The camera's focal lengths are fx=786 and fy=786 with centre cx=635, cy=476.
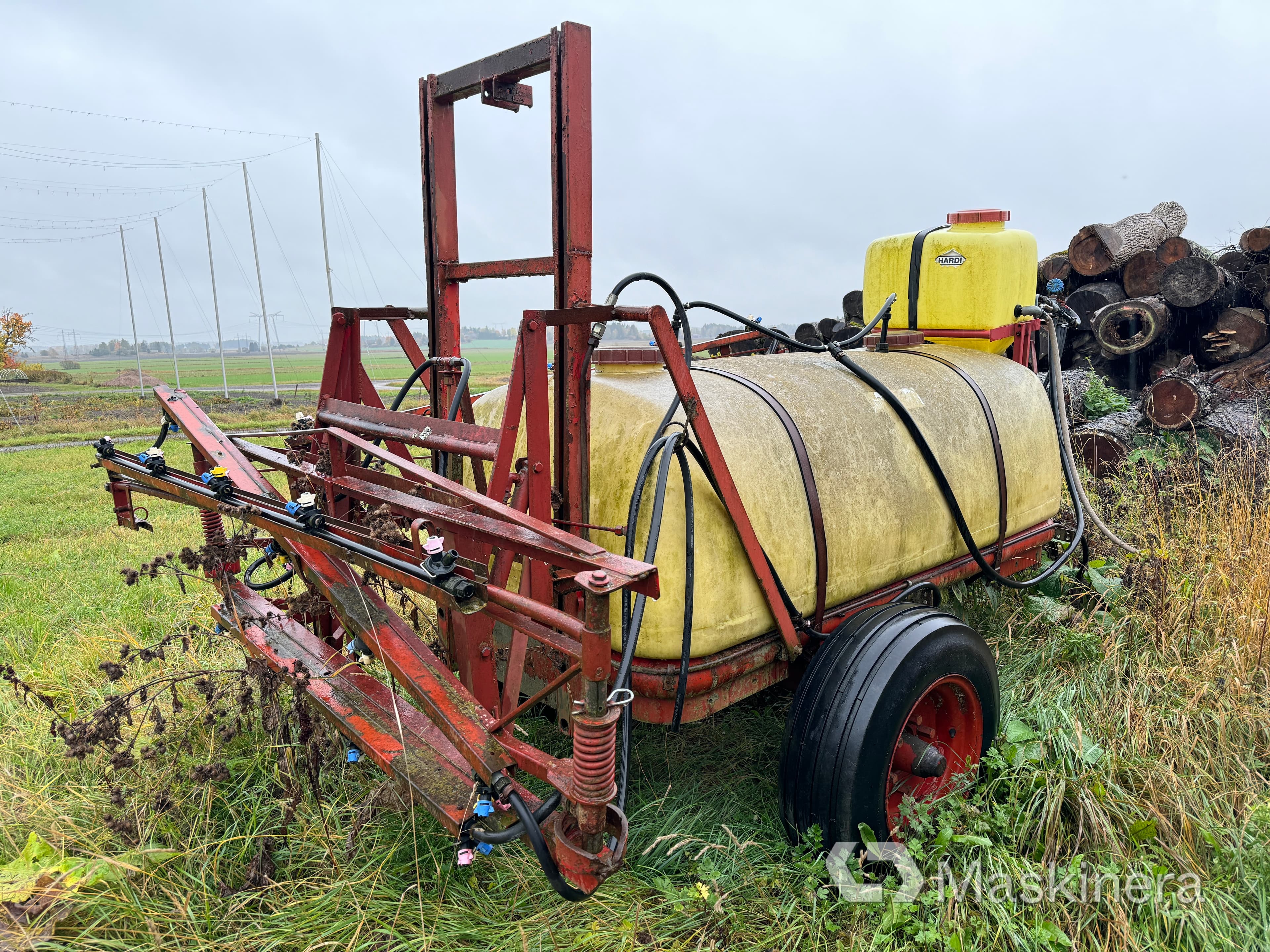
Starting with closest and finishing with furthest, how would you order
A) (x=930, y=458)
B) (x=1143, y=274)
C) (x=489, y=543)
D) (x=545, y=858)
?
(x=545, y=858)
(x=489, y=543)
(x=930, y=458)
(x=1143, y=274)

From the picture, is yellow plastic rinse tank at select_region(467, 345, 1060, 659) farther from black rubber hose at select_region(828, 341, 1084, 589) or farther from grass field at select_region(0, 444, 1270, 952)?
grass field at select_region(0, 444, 1270, 952)

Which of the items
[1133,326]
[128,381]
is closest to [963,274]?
[1133,326]

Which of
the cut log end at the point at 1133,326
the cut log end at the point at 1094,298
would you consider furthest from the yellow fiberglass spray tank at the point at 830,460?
the cut log end at the point at 1094,298

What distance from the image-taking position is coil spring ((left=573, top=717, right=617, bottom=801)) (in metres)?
1.77

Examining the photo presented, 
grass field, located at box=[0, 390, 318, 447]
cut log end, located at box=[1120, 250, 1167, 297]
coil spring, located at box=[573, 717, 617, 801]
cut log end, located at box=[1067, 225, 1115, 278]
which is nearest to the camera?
coil spring, located at box=[573, 717, 617, 801]

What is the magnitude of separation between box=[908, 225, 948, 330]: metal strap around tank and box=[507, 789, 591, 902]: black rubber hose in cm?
363

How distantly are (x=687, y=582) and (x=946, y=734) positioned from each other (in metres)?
1.36

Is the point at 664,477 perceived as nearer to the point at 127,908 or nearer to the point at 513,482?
the point at 513,482

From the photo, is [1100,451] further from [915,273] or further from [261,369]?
[261,369]

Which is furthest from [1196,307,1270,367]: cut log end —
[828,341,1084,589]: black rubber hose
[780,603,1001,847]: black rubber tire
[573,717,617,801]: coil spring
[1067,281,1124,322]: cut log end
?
[573,717,617,801]: coil spring

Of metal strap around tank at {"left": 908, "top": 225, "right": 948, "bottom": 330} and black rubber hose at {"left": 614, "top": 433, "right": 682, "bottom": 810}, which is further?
metal strap around tank at {"left": 908, "top": 225, "right": 948, "bottom": 330}

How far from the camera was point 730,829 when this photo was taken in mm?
2783

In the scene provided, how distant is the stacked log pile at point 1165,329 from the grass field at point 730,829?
311cm

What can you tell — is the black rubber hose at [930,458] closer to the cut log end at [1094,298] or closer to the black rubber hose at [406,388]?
the black rubber hose at [406,388]
